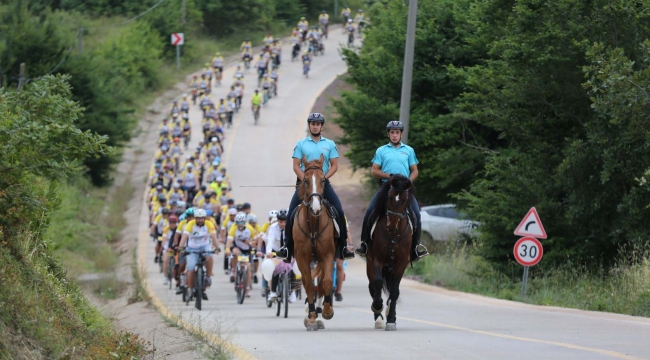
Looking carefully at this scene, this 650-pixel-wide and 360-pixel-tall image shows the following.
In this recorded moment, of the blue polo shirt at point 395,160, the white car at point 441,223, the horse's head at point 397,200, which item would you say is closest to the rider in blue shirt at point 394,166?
the blue polo shirt at point 395,160

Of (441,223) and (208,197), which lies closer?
(441,223)

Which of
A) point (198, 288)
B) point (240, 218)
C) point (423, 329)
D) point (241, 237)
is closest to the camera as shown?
point (423, 329)

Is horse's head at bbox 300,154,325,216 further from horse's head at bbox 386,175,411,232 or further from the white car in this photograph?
the white car

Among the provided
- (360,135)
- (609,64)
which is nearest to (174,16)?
(360,135)

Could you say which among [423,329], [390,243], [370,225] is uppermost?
[370,225]

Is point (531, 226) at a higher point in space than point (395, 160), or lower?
lower

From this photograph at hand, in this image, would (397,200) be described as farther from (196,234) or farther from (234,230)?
(234,230)

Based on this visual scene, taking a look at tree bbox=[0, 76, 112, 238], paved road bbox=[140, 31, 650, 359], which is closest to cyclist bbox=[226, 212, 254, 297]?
paved road bbox=[140, 31, 650, 359]

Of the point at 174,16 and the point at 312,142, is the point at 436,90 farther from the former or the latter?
the point at 174,16

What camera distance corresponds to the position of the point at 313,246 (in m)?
14.8

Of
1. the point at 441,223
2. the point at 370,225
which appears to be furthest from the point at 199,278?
the point at 441,223

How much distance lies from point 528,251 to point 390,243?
7.58m

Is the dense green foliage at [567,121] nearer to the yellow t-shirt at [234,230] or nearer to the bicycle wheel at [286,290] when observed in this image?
the yellow t-shirt at [234,230]

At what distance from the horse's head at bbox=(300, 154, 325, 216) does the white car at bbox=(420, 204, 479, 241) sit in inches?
754
